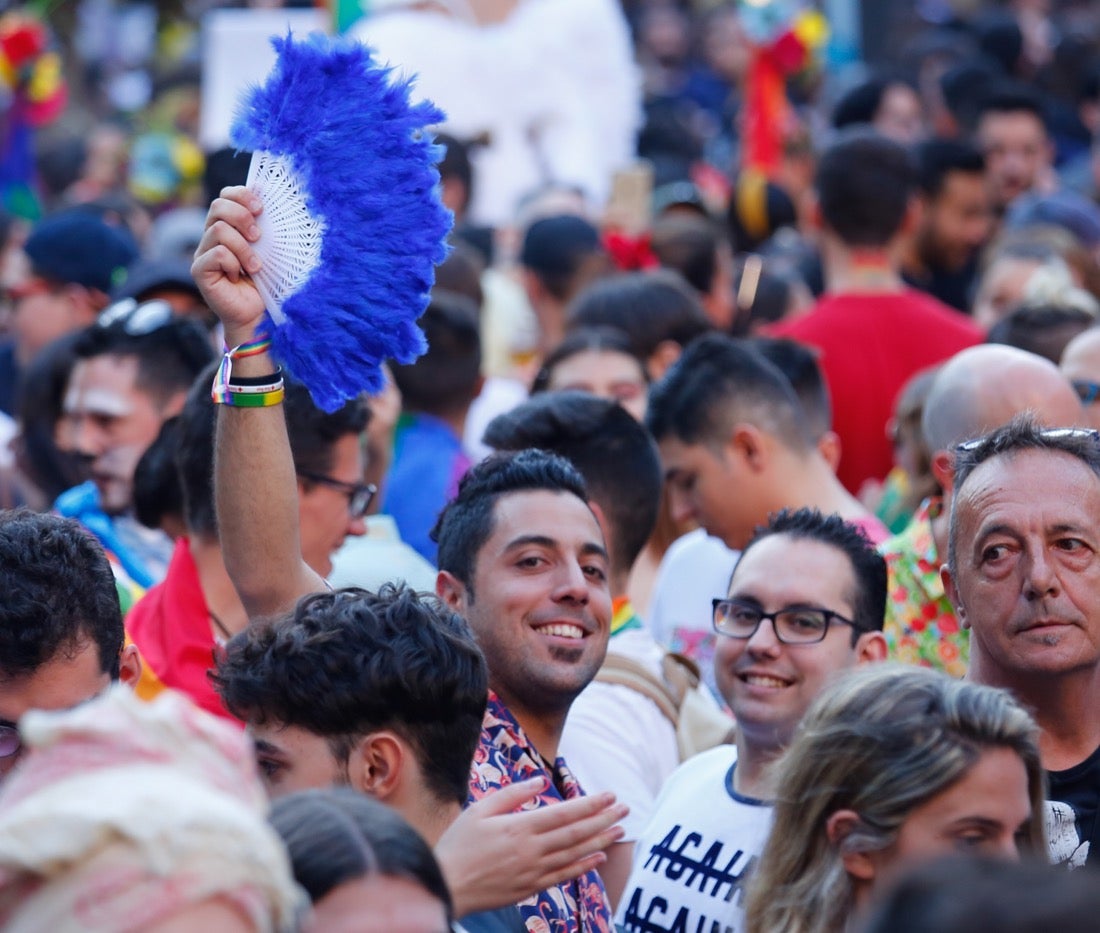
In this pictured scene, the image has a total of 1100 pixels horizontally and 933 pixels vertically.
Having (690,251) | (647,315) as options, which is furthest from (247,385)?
(690,251)

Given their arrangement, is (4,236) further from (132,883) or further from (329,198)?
(132,883)

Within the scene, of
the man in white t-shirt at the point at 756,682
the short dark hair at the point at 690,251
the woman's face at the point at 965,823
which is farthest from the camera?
the short dark hair at the point at 690,251

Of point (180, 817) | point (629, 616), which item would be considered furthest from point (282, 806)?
point (629, 616)

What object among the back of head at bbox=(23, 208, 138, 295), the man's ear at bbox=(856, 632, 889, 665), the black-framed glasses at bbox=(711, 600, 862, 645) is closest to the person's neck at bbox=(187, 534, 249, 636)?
the black-framed glasses at bbox=(711, 600, 862, 645)

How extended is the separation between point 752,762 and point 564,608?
1.66ft

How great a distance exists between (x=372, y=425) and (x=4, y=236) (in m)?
5.11

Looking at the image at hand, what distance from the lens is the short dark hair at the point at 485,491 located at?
3.66 m

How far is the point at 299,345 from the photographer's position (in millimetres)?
3029

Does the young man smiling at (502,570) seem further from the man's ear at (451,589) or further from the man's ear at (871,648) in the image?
the man's ear at (871,648)

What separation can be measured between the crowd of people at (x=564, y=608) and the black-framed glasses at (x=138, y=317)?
0.06 ft

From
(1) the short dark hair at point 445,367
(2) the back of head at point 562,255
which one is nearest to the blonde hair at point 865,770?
(1) the short dark hair at point 445,367

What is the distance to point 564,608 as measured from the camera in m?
3.54

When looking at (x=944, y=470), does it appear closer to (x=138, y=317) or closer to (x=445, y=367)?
(x=445, y=367)

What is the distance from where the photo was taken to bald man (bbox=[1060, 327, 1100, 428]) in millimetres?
4828
